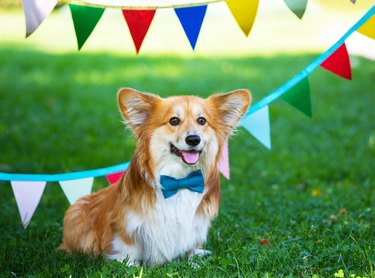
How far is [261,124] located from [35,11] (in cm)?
195

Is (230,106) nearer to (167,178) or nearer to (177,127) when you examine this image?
(177,127)

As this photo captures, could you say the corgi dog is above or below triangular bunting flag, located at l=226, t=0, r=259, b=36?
below

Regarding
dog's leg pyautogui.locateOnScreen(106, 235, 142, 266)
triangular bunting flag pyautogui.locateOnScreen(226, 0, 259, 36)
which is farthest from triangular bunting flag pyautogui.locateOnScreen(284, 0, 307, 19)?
dog's leg pyautogui.locateOnScreen(106, 235, 142, 266)

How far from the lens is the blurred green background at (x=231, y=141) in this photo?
13.9 ft

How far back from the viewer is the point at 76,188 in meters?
4.93

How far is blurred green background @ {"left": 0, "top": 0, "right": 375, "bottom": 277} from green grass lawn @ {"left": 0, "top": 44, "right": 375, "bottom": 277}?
2 cm

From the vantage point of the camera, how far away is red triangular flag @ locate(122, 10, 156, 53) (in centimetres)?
471

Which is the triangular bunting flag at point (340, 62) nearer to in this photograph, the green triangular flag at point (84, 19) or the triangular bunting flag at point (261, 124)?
the triangular bunting flag at point (261, 124)

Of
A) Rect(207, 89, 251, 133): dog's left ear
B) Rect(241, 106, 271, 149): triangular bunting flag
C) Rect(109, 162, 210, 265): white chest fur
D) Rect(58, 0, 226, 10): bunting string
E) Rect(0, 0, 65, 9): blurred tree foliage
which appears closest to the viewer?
Rect(109, 162, 210, 265): white chest fur

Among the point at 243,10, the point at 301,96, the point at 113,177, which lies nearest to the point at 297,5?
the point at 243,10

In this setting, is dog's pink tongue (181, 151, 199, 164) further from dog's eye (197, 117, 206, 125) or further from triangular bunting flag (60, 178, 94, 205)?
triangular bunting flag (60, 178, 94, 205)

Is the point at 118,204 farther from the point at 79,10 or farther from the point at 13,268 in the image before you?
the point at 79,10

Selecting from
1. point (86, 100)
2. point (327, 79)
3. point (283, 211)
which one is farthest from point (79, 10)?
point (327, 79)

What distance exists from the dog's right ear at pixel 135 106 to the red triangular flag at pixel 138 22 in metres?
0.72
